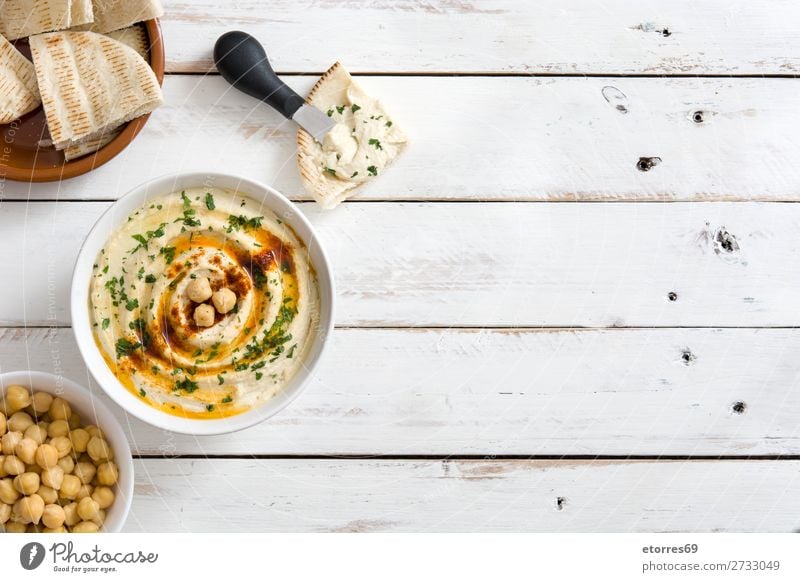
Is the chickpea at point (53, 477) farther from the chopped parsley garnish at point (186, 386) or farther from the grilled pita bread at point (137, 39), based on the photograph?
A: the grilled pita bread at point (137, 39)

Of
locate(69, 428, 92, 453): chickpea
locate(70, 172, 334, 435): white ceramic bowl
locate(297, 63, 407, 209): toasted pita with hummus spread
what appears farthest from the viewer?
locate(297, 63, 407, 209): toasted pita with hummus spread

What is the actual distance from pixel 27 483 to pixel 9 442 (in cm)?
11

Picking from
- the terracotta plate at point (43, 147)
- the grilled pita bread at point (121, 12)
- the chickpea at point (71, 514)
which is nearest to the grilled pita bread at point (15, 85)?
the terracotta plate at point (43, 147)

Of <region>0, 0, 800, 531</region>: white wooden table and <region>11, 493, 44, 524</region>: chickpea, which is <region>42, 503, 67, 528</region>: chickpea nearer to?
<region>11, 493, 44, 524</region>: chickpea

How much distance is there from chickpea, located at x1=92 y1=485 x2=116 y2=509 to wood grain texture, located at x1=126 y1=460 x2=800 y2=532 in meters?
0.17

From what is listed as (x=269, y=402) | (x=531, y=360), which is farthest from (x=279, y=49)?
(x=531, y=360)

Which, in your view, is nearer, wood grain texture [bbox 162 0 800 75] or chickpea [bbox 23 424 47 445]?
chickpea [bbox 23 424 47 445]

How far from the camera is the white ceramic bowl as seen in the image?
180cm

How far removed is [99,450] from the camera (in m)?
1.88

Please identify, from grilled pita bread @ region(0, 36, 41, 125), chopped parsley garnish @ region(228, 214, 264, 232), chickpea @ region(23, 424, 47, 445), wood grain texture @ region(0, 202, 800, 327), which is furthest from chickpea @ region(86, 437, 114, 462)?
grilled pita bread @ region(0, 36, 41, 125)

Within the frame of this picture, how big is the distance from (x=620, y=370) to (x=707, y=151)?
2.02 ft
